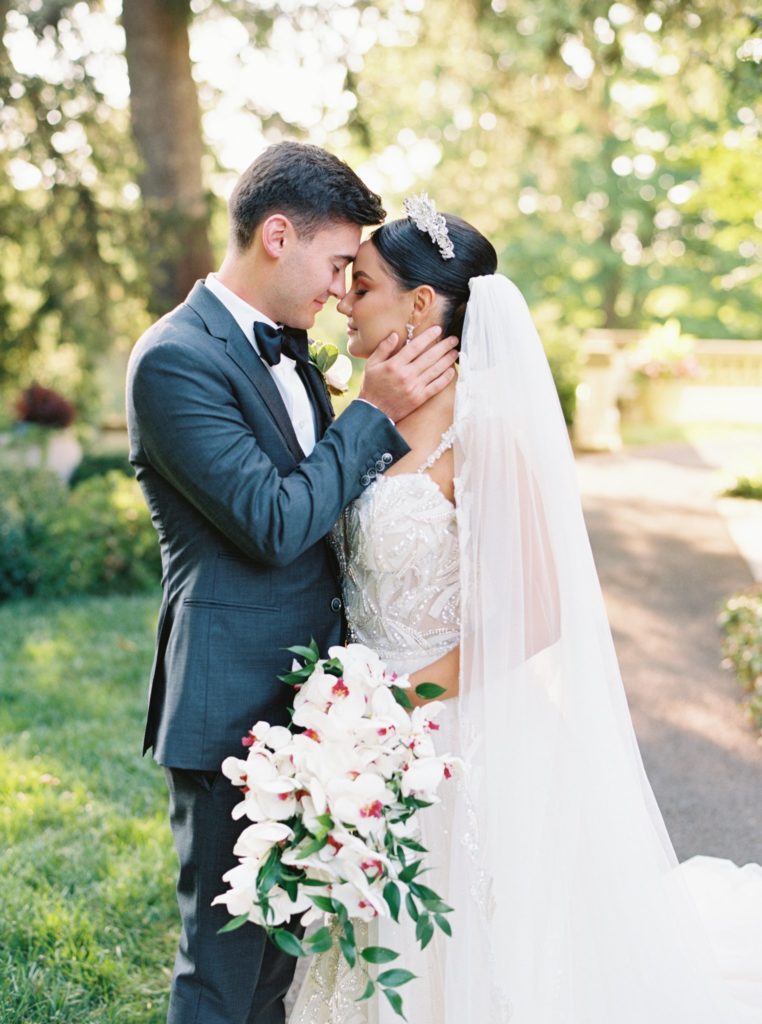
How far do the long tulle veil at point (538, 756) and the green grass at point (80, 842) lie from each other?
1240mm

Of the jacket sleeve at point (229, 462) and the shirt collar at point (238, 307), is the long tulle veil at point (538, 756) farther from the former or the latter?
the shirt collar at point (238, 307)

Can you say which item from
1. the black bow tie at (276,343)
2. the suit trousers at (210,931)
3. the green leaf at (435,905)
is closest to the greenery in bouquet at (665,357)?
the black bow tie at (276,343)

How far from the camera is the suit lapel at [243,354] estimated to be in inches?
96.7

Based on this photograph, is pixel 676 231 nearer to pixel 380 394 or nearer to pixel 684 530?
pixel 684 530

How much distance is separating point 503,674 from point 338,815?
72 cm

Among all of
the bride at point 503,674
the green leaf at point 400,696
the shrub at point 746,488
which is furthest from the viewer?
the shrub at point 746,488

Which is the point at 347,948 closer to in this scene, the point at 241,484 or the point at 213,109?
the point at 241,484

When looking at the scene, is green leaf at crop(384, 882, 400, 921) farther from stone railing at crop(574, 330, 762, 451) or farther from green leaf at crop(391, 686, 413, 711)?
stone railing at crop(574, 330, 762, 451)

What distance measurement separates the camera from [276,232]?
8.22ft

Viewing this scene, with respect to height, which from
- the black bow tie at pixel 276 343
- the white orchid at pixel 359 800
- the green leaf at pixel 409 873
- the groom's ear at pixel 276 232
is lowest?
the green leaf at pixel 409 873

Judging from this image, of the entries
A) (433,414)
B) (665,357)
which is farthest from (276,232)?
(665,357)

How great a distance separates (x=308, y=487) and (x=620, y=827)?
124cm

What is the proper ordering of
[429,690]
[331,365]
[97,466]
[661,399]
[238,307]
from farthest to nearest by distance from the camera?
[661,399] < [97,466] < [331,365] < [238,307] < [429,690]

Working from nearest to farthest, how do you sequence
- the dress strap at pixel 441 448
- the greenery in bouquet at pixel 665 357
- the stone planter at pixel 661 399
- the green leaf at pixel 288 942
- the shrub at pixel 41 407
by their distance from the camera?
the green leaf at pixel 288 942, the dress strap at pixel 441 448, the shrub at pixel 41 407, the greenery in bouquet at pixel 665 357, the stone planter at pixel 661 399
